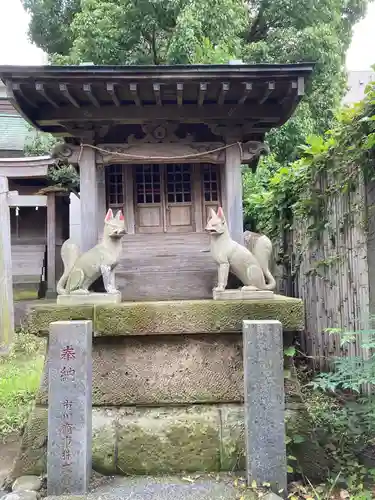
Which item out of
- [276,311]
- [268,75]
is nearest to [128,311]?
[276,311]

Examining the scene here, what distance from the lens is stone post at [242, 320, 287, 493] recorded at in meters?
3.31

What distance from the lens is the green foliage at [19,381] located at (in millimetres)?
→ 5291

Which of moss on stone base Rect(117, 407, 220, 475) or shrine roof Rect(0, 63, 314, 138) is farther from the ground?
shrine roof Rect(0, 63, 314, 138)

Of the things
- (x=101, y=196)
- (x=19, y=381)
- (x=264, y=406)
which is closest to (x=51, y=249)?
(x=19, y=381)

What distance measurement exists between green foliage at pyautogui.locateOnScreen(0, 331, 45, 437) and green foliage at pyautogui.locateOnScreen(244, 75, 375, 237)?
4.46m

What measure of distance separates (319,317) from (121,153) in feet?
11.8

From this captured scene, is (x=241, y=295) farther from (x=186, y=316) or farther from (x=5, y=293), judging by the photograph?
(x=5, y=293)

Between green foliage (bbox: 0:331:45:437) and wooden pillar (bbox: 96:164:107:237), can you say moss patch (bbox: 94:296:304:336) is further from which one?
Answer: green foliage (bbox: 0:331:45:437)

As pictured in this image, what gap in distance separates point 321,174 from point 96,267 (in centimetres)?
331

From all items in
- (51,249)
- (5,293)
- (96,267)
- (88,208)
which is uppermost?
(88,208)

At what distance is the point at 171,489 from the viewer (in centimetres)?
343

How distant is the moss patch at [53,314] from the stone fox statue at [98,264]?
254 mm

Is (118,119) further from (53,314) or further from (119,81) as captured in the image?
(53,314)

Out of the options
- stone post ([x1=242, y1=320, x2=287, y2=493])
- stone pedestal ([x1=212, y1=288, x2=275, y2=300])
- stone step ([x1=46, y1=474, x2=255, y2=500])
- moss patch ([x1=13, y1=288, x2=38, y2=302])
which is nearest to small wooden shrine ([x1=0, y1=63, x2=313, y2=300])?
stone pedestal ([x1=212, y1=288, x2=275, y2=300])
